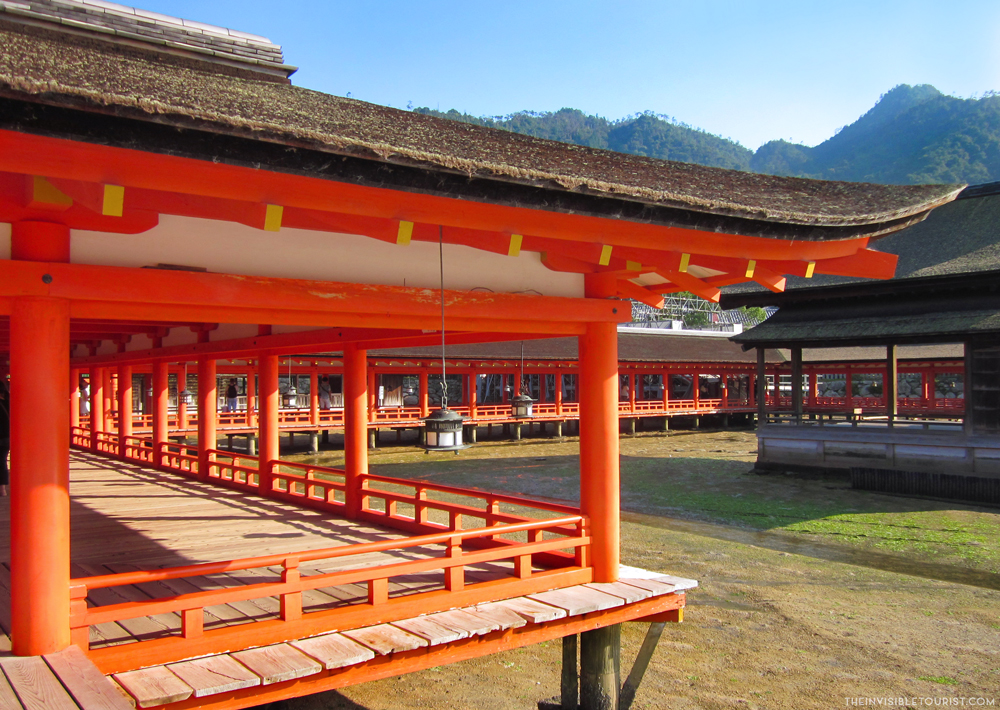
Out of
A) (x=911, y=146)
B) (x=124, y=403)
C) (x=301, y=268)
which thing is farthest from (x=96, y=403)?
(x=911, y=146)

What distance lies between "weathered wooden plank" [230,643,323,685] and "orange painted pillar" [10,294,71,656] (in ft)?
3.55

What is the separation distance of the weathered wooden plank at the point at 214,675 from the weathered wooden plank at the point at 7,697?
0.89 metres

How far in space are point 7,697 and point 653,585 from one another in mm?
4760

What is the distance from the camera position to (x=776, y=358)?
133 feet

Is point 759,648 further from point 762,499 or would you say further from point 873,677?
point 762,499

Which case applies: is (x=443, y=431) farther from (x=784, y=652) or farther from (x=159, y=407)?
(x=159, y=407)

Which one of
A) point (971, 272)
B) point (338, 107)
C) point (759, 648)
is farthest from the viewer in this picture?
point (971, 272)

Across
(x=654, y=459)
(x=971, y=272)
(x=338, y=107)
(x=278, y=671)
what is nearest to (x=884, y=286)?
(x=971, y=272)

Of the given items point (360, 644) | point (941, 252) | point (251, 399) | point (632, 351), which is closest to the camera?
point (360, 644)

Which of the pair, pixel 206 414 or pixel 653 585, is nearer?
pixel 653 585

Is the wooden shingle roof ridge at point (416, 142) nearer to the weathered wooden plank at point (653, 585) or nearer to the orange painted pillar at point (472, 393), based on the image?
the weathered wooden plank at point (653, 585)

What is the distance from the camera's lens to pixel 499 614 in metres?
5.84

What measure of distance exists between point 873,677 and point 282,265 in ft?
23.3

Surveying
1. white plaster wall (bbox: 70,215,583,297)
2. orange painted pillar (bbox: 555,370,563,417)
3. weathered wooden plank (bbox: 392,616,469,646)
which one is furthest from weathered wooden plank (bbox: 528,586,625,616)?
orange painted pillar (bbox: 555,370,563,417)
